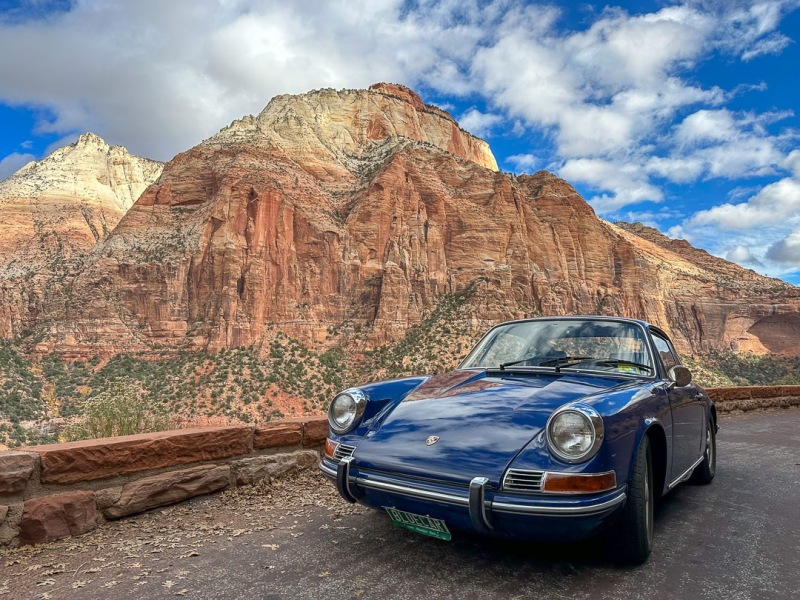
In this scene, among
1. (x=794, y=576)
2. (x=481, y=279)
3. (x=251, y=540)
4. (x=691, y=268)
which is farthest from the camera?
(x=691, y=268)

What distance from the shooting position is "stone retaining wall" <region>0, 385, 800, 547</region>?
3.18 m

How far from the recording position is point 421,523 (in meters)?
2.69

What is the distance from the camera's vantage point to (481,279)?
5444cm

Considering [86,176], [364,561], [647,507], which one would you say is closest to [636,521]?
→ [647,507]

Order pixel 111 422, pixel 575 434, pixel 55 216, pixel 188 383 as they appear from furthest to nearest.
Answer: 1. pixel 55 216
2. pixel 188 383
3. pixel 111 422
4. pixel 575 434

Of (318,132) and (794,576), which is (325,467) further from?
(318,132)

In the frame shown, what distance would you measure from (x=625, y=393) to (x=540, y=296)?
181 ft

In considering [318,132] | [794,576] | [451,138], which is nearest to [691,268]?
[451,138]

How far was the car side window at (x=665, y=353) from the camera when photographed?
13.6ft

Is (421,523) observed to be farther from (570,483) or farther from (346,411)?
(346,411)

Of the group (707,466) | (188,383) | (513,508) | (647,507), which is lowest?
(188,383)

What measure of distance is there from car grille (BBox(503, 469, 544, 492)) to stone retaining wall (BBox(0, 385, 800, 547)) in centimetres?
267

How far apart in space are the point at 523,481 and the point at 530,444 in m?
0.21

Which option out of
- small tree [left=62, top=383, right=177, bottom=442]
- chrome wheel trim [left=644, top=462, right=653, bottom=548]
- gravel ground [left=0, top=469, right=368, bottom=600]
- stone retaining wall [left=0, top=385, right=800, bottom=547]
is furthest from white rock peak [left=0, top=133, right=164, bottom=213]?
chrome wheel trim [left=644, top=462, right=653, bottom=548]
